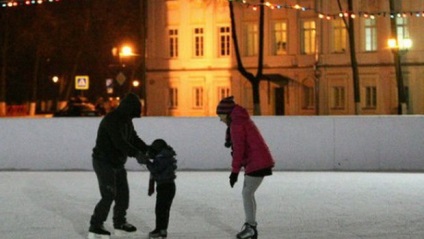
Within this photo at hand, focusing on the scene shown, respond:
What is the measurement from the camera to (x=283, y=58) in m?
48.5

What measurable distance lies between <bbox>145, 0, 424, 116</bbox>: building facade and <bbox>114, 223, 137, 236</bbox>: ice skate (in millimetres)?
35705

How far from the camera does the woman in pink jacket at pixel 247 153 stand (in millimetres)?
9719

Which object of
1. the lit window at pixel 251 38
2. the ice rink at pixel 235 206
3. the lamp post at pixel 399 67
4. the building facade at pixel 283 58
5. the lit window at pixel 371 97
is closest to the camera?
the ice rink at pixel 235 206

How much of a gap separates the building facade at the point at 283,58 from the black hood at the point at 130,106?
35.8 metres

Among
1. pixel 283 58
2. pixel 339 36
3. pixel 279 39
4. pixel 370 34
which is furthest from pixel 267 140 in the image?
pixel 279 39

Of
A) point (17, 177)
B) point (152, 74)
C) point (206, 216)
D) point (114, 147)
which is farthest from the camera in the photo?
point (152, 74)

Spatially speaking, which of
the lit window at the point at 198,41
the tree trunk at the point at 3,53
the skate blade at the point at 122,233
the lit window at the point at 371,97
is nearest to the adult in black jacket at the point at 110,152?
the skate blade at the point at 122,233

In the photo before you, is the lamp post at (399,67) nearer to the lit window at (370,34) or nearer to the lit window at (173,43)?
the lit window at (370,34)

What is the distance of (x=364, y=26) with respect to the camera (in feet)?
155

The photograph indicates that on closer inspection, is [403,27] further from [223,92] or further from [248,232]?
[248,232]

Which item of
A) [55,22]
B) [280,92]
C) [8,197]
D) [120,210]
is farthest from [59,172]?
[55,22]

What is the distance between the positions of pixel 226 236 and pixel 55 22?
164 feet

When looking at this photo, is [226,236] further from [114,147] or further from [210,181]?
[210,181]

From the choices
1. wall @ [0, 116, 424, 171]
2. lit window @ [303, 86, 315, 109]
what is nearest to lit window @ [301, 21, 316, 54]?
lit window @ [303, 86, 315, 109]
